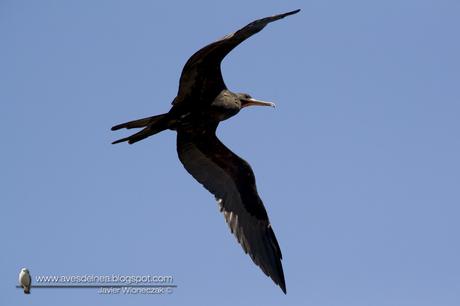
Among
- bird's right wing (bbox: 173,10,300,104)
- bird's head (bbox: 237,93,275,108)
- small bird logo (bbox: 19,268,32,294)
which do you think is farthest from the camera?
bird's head (bbox: 237,93,275,108)

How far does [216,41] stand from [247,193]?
9.33ft

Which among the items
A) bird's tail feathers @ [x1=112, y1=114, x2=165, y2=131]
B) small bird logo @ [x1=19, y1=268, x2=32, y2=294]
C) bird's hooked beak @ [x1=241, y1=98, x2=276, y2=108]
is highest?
bird's hooked beak @ [x1=241, y1=98, x2=276, y2=108]

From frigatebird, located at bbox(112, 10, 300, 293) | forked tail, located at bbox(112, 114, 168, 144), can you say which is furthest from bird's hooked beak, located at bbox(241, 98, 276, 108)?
forked tail, located at bbox(112, 114, 168, 144)

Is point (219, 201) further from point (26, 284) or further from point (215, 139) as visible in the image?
point (26, 284)

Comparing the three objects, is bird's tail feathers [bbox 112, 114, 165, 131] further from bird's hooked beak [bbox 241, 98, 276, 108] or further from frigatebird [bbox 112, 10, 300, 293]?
bird's hooked beak [bbox 241, 98, 276, 108]

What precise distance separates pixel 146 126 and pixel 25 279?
2.32 m

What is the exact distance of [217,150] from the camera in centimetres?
1209

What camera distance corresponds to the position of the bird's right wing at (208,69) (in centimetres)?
977

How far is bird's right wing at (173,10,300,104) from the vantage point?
32.1 feet

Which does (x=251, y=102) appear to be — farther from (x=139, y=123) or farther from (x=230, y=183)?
(x=139, y=123)

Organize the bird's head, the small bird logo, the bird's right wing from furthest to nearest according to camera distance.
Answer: the bird's head → the small bird logo → the bird's right wing

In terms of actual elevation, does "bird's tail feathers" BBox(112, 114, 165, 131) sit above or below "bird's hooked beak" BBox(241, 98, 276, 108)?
below

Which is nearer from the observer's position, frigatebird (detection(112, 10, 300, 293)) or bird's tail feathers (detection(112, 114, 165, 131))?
bird's tail feathers (detection(112, 114, 165, 131))

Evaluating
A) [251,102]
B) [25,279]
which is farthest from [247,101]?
[25,279]
